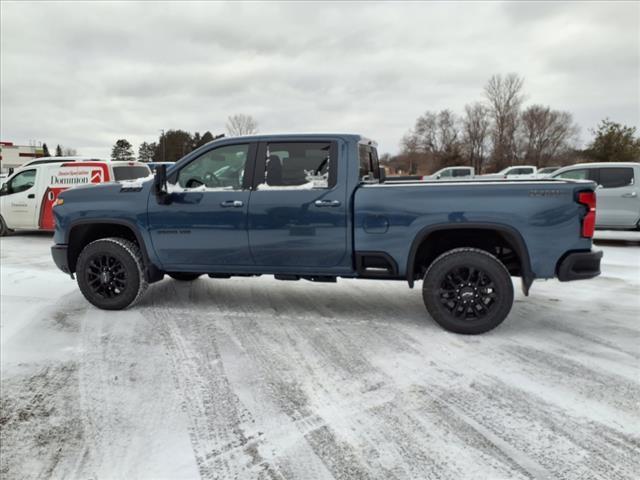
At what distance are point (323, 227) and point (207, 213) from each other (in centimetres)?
128

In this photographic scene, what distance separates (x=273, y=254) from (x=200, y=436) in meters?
2.37

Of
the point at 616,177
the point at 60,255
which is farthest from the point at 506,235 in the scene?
the point at 616,177

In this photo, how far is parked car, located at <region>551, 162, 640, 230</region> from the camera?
10.4 meters

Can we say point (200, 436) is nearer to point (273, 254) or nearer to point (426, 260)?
point (273, 254)

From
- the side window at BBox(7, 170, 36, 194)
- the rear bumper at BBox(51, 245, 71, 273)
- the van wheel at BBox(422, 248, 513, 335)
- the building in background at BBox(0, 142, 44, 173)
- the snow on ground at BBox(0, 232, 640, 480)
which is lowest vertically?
the snow on ground at BBox(0, 232, 640, 480)

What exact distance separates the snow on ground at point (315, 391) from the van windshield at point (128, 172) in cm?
545

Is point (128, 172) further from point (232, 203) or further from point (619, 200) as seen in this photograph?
point (619, 200)

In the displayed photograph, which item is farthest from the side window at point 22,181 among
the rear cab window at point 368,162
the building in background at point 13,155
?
the building in background at point 13,155

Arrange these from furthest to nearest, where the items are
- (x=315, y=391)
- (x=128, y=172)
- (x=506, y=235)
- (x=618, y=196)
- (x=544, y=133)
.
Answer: (x=544, y=133) → (x=128, y=172) → (x=618, y=196) → (x=506, y=235) → (x=315, y=391)

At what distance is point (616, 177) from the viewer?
10.7 m

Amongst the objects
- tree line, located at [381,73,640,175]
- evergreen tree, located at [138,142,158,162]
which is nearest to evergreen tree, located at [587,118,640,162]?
tree line, located at [381,73,640,175]

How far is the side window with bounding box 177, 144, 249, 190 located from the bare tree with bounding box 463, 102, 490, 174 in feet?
218

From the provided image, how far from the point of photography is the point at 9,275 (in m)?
7.38

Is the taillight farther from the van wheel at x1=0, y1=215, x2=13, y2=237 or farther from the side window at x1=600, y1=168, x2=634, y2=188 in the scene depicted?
the van wheel at x1=0, y1=215, x2=13, y2=237
